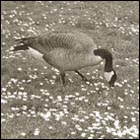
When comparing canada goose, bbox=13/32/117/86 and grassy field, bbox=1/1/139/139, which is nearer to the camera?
grassy field, bbox=1/1/139/139

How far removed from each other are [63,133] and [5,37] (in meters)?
8.39

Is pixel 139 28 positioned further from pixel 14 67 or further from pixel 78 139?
pixel 78 139

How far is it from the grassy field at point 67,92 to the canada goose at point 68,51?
794 mm

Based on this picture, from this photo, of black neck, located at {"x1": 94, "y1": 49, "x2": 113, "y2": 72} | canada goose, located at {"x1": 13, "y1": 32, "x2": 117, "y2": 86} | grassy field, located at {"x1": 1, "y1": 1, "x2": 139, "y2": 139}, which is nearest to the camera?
grassy field, located at {"x1": 1, "y1": 1, "x2": 139, "y2": 139}

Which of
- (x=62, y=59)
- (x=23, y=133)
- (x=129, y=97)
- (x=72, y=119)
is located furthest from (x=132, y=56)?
(x=23, y=133)

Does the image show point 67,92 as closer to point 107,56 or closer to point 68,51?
point 68,51

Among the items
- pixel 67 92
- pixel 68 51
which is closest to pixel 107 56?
pixel 68 51

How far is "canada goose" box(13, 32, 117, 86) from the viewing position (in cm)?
1285

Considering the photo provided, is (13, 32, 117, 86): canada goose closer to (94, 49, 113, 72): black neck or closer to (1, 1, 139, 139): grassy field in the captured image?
(94, 49, 113, 72): black neck

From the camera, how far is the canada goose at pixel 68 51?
42.2ft

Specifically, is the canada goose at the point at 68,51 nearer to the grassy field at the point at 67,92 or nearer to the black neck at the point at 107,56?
the black neck at the point at 107,56

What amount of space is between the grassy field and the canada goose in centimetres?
79

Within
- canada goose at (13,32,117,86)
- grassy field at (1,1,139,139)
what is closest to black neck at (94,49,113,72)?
canada goose at (13,32,117,86)

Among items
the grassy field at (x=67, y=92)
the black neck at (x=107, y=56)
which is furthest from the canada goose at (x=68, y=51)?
the grassy field at (x=67, y=92)
